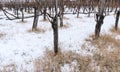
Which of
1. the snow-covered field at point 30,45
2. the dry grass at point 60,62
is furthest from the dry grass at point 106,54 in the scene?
the snow-covered field at point 30,45

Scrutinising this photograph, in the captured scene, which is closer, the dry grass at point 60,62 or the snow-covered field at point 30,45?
the dry grass at point 60,62

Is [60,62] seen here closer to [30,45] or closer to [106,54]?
[106,54]

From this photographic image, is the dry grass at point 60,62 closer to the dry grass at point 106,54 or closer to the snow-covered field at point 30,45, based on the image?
the snow-covered field at point 30,45

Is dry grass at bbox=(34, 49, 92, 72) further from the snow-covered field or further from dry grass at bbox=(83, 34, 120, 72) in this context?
dry grass at bbox=(83, 34, 120, 72)

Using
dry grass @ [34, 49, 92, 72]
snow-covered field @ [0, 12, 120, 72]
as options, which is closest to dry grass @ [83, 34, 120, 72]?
dry grass @ [34, 49, 92, 72]

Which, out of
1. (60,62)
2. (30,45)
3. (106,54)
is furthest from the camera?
(30,45)

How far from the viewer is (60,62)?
8.74 metres

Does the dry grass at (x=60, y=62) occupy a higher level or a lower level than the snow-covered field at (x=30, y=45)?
lower

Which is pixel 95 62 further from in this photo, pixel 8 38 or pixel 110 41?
pixel 8 38

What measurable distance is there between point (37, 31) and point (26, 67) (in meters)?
6.32

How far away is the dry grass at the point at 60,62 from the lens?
26.6ft

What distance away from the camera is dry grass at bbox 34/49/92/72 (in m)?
8.10

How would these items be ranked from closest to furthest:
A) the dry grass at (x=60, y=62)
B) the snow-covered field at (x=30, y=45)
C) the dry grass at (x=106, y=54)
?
the dry grass at (x=60, y=62), the dry grass at (x=106, y=54), the snow-covered field at (x=30, y=45)

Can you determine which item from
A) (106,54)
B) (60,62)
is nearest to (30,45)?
(60,62)
